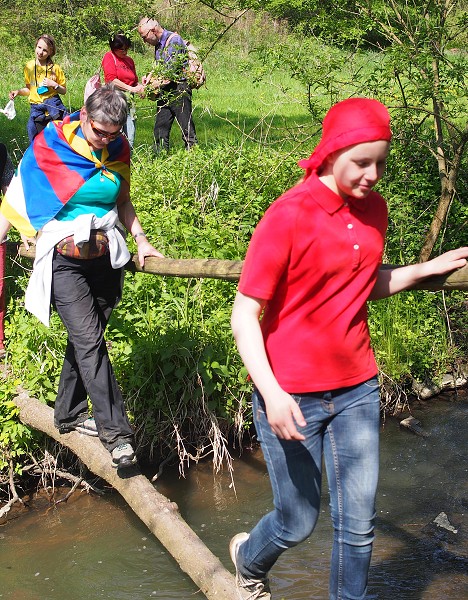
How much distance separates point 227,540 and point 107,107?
301 cm

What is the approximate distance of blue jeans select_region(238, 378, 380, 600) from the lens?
293 centimetres

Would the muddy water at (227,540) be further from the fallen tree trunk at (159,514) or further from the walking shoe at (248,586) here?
the walking shoe at (248,586)

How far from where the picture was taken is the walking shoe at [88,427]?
4957 millimetres

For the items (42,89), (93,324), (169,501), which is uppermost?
(93,324)

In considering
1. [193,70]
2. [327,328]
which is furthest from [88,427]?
[193,70]

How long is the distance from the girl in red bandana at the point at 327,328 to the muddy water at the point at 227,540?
208cm

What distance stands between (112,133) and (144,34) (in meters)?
6.27

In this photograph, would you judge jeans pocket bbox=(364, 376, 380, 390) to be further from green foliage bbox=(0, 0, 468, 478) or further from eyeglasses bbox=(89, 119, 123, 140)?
green foliage bbox=(0, 0, 468, 478)

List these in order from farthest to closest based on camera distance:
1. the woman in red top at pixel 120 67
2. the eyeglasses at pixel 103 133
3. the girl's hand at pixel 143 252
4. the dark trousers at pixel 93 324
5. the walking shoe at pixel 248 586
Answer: the woman in red top at pixel 120 67, the girl's hand at pixel 143 252, the dark trousers at pixel 93 324, the eyeglasses at pixel 103 133, the walking shoe at pixel 248 586

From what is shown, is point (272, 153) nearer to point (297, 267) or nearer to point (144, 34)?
point (144, 34)

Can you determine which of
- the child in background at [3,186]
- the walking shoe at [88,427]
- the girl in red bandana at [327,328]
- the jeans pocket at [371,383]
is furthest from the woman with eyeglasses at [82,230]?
the child in background at [3,186]

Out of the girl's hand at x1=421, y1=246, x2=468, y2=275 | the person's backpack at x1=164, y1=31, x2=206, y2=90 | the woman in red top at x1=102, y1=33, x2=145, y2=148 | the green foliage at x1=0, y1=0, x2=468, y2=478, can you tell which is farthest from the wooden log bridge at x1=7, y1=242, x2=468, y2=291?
the woman in red top at x1=102, y1=33, x2=145, y2=148

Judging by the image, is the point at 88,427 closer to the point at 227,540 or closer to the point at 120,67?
the point at 227,540

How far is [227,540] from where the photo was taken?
5.58 meters
